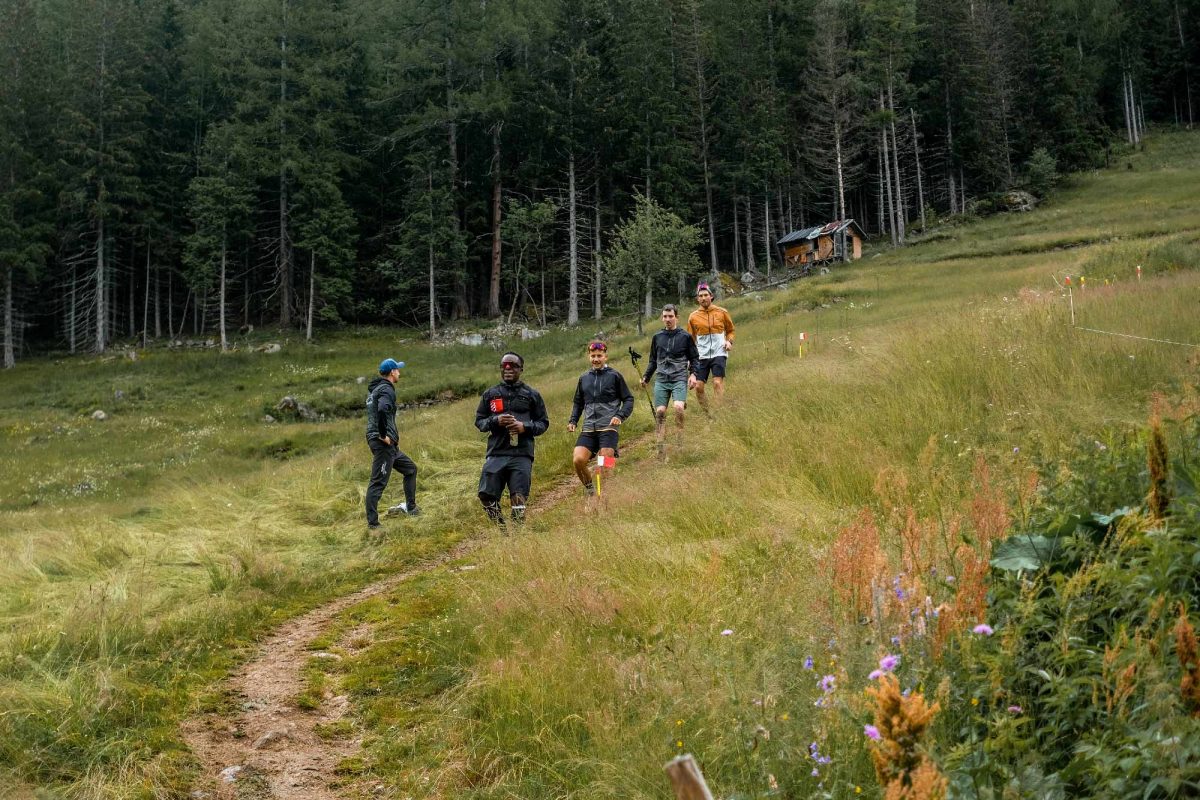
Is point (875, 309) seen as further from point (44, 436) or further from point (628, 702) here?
point (44, 436)

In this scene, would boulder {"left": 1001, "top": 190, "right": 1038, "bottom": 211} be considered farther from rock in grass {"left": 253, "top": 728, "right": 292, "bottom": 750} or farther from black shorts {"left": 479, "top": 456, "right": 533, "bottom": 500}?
rock in grass {"left": 253, "top": 728, "right": 292, "bottom": 750}

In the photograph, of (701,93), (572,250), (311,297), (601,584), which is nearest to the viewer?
(601,584)

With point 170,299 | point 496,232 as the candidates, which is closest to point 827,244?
point 496,232

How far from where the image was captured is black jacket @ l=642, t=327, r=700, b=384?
11.1m

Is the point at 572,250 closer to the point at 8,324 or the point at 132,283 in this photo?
the point at 132,283

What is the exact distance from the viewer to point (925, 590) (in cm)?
330

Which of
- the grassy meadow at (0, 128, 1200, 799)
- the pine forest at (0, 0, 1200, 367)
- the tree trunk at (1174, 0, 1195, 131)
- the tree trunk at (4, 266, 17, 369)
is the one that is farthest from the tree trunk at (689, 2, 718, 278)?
the tree trunk at (1174, 0, 1195, 131)

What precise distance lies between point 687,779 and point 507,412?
762 centimetres

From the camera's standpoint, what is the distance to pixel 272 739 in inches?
178

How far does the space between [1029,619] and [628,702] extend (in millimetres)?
1814

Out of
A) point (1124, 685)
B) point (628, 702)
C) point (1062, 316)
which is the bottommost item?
point (628, 702)

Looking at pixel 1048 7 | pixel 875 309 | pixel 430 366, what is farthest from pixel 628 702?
pixel 1048 7

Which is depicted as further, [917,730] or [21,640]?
[21,640]

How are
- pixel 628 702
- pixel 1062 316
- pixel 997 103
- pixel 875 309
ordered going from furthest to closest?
pixel 997 103 < pixel 875 309 < pixel 1062 316 < pixel 628 702
